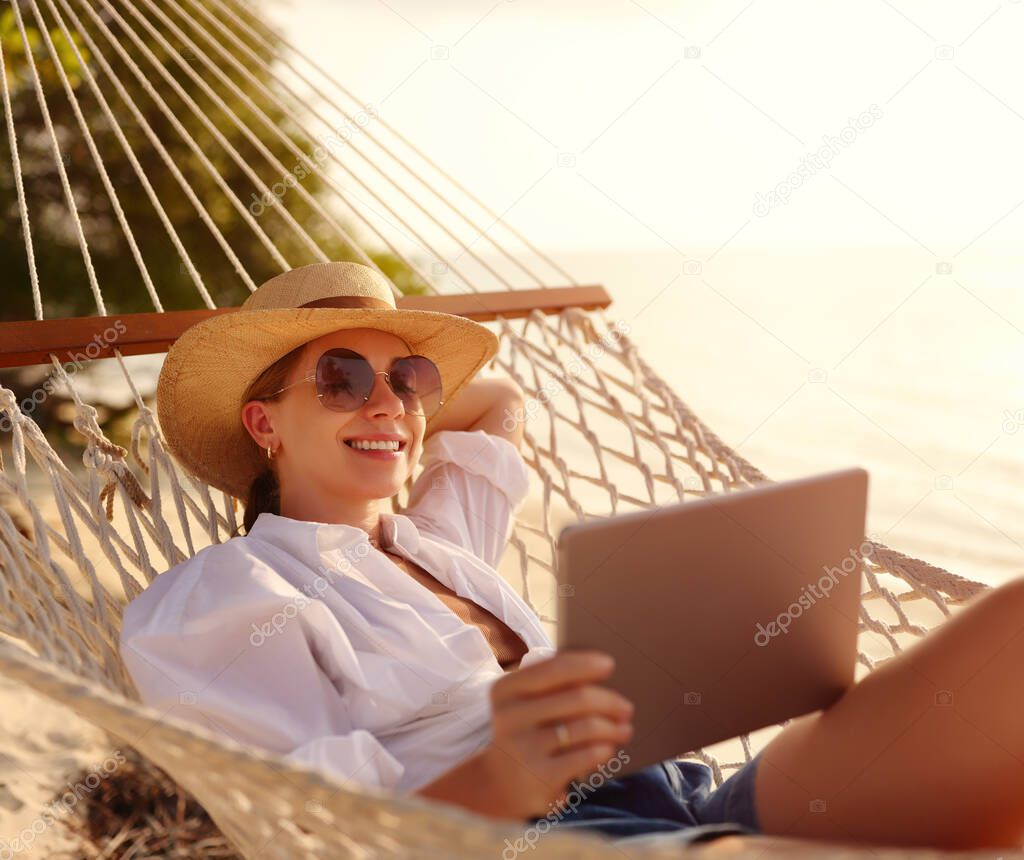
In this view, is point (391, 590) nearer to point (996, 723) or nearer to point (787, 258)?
point (996, 723)

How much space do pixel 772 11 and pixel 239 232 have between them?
7015 mm

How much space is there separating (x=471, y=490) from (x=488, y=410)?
0.73 ft

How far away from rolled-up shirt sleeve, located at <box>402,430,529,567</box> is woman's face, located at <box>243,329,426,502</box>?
177mm

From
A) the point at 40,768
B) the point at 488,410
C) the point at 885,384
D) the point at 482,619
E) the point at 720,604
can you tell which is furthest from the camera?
the point at 885,384

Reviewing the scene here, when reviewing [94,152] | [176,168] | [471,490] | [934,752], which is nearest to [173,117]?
[176,168]

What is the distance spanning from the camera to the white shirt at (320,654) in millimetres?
1156

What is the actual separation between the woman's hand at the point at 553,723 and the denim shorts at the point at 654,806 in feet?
0.71

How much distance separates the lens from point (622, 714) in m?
0.90

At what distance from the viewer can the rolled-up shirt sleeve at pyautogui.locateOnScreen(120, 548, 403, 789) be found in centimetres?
114

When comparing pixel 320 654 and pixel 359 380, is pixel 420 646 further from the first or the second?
pixel 359 380

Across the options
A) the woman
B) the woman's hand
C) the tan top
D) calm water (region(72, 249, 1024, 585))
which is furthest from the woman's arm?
calm water (region(72, 249, 1024, 585))

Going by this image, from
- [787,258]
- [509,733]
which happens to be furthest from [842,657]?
[787,258]

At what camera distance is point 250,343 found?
1560mm

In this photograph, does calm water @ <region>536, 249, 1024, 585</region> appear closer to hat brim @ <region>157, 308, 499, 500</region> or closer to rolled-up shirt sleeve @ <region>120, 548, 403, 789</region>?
hat brim @ <region>157, 308, 499, 500</region>
